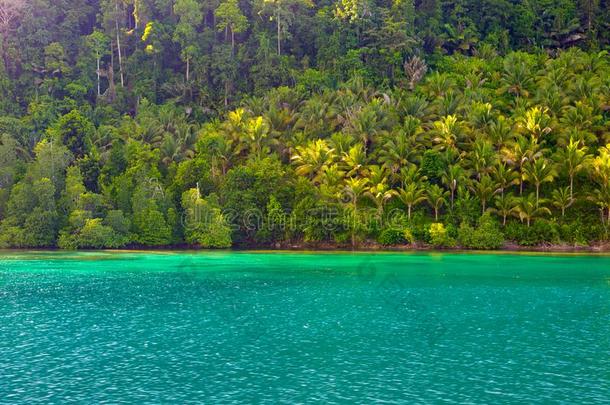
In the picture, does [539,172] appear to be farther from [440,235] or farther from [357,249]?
[357,249]

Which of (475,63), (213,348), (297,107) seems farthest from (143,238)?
(475,63)

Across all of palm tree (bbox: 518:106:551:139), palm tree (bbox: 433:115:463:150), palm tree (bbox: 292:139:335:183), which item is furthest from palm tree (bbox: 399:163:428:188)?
palm tree (bbox: 518:106:551:139)

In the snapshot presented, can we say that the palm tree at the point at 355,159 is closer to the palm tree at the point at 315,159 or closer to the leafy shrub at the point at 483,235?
the palm tree at the point at 315,159

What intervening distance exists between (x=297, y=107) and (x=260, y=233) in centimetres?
2089

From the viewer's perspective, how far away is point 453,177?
6222 cm

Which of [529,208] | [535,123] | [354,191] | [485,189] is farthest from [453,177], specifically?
[535,123]

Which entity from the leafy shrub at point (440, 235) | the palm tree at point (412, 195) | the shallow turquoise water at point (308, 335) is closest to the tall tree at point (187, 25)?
the palm tree at point (412, 195)

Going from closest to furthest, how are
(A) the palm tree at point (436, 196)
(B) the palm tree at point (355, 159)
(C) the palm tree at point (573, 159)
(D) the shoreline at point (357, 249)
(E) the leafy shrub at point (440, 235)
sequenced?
1. (D) the shoreline at point (357, 249)
2. (C) the palm tree at point (573, 159)
3. (E) the leafy shrub at point (440, 235)
4. (A) the palm tree at point (436, 196)
5. (B) the palm tree at point (355, 159)

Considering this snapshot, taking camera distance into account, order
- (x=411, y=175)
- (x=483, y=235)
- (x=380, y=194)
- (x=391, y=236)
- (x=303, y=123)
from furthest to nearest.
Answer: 1. (x=303, y=123)
2. (x=411, y=175)
3. (x=380, y=194)
4. (x=391, y=236)
5. (x=483, y=235)

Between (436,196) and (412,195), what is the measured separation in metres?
2.42

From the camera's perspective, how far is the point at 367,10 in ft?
284

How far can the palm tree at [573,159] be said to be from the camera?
59.8 meters

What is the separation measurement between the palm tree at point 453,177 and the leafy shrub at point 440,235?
Result: 4523 millimetres

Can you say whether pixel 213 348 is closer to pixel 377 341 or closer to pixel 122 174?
pixel 377 341
